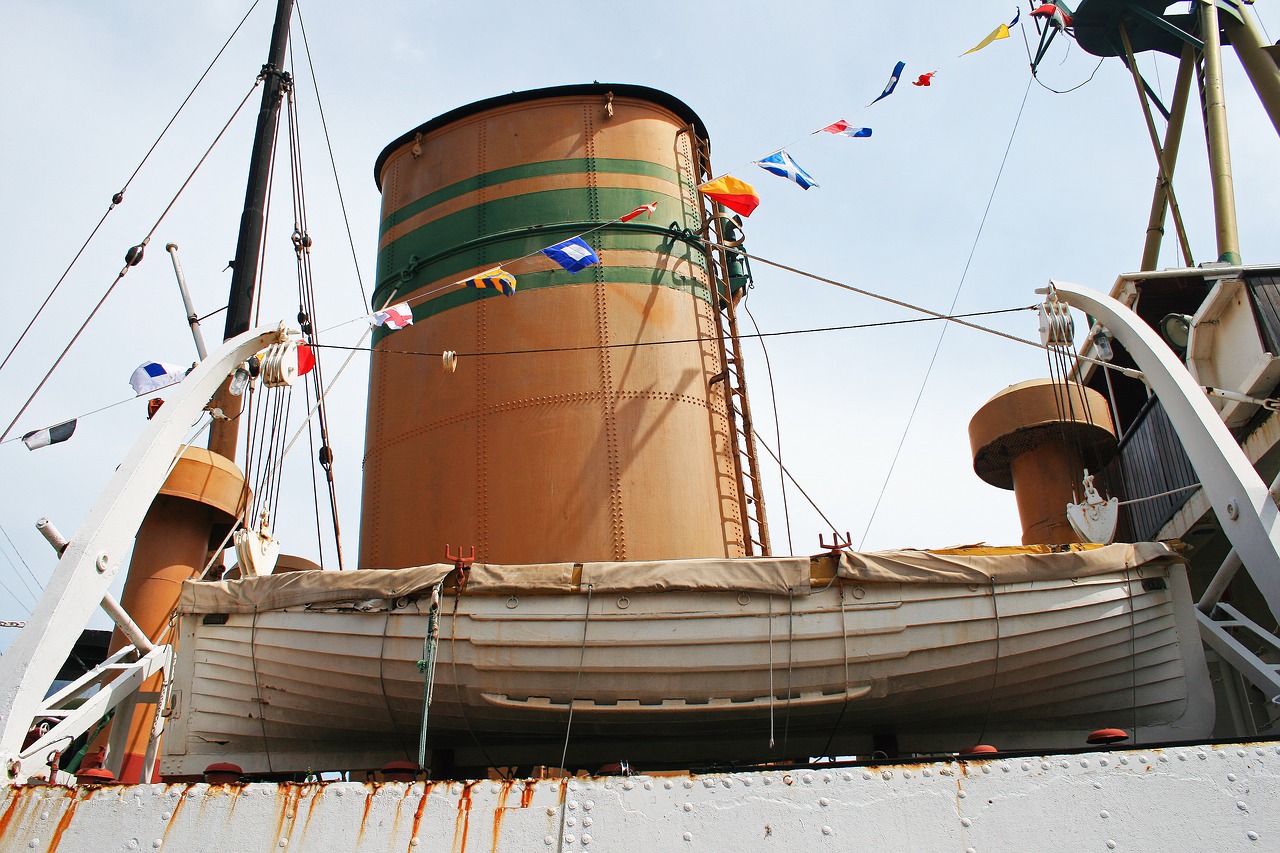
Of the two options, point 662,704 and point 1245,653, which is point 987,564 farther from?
point 662,704

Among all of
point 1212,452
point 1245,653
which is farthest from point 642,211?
point 1245,653

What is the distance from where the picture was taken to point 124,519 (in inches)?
250

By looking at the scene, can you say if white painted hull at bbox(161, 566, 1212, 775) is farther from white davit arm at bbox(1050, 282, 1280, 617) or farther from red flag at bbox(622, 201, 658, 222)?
red flag at bbox(622, 201, 658, 222)

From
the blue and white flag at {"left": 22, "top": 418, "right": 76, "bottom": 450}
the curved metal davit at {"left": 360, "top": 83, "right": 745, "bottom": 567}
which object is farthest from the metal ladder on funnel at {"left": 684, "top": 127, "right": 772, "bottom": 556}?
the blue and white flag at {"left": 22, "top": 418, "right": 76, "bottom": 450}

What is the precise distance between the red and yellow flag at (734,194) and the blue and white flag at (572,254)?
1.80 metres

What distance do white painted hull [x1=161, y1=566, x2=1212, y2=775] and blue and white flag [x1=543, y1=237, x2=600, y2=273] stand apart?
10.8ft

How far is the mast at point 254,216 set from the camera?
12203 mm

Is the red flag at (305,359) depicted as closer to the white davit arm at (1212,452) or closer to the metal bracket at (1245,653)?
the white davit arm at (1212,452)

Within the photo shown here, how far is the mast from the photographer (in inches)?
480

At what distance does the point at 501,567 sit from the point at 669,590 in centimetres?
107

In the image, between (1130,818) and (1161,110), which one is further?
(1161,110)

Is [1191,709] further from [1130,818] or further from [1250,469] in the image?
[1130,818]

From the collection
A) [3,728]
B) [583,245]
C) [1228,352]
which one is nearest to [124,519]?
[3,728]

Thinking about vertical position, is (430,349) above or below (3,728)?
above
